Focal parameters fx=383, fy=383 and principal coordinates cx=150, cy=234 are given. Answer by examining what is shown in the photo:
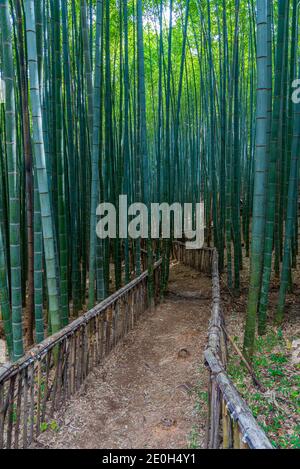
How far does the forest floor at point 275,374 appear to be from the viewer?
2.16 metres

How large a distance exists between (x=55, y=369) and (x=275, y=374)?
1553 mm

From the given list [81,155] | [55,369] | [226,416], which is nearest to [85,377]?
[55,369]

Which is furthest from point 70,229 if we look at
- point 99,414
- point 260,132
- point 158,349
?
point 260,132

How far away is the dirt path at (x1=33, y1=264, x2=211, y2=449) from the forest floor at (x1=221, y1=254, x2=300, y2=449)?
29 centimetres

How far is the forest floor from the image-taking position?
2.16 metres

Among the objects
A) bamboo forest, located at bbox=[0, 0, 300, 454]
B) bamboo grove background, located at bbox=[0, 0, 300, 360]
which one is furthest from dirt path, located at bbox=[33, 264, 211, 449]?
bamboo grove background, located at bbox=[0, 0, 300, 360]

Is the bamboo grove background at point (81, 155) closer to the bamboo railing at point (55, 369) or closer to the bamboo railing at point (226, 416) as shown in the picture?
the bamboo railing at point (55, 369)

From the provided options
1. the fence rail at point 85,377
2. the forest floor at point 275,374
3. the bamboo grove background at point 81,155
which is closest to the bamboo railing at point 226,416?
the fence rail at point 85,377

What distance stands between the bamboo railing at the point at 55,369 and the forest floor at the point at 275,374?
39.3 inches

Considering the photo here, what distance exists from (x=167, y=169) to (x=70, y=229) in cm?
162

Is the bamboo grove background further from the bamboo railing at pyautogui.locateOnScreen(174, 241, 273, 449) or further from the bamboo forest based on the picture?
the bamboo railing at pyautogui.locateOnScreen(174, 241, 273, 449)

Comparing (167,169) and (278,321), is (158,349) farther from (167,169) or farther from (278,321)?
(167,169)

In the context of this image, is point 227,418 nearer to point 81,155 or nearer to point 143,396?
point 143,396

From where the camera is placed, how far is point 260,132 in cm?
230
